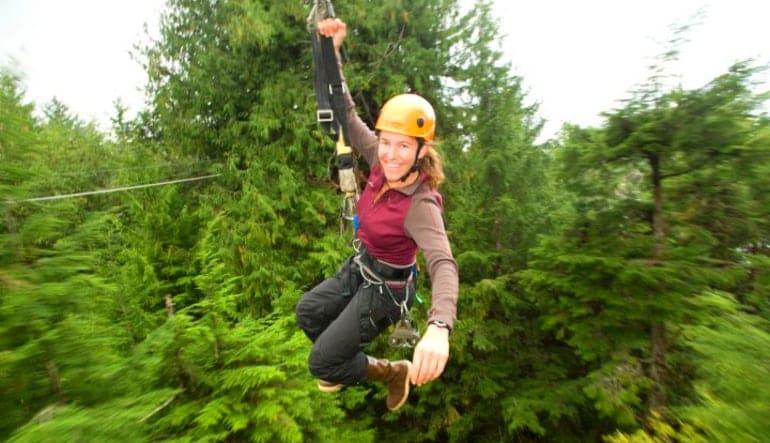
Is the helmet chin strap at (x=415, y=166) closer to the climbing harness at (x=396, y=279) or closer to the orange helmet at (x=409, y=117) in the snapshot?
the orange helmet at (x=409, y=117)

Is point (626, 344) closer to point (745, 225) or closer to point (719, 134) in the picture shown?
point (745, 225)

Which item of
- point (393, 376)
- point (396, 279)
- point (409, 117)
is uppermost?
point (409, 117)

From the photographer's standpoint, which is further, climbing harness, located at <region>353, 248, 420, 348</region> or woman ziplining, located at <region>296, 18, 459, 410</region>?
climbing harness, located at <region>353, 248, 420, 348</region>

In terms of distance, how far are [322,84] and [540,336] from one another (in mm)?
6968

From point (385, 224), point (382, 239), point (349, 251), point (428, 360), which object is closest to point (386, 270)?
point (382, 239)

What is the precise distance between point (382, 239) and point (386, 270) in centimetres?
24

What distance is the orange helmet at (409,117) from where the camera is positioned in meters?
2.51

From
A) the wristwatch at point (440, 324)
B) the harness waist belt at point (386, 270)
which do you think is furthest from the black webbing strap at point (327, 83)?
the wristwatch at point (440, 324)

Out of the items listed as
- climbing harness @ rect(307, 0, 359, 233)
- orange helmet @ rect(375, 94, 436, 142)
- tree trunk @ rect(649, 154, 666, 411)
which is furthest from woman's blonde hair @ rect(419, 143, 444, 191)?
tree trunk @ rect(649, 154, 666, 411)

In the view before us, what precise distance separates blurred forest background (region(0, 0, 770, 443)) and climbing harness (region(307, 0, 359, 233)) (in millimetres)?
1484

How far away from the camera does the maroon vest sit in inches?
97.0

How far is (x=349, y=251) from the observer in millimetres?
7691

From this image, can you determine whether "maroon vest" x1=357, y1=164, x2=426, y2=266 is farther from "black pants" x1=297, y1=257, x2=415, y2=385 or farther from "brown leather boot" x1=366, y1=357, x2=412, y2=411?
"brown leather boot" x1=366, y1=357, x2=412, y2=411

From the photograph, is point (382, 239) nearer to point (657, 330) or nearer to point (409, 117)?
point (409, 117)
